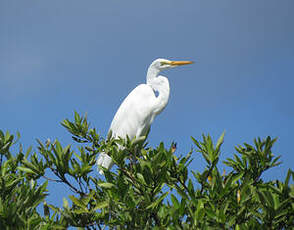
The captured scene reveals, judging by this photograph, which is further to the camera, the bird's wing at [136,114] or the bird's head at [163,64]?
the bird's head at [163,64]

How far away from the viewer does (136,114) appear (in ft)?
17.1

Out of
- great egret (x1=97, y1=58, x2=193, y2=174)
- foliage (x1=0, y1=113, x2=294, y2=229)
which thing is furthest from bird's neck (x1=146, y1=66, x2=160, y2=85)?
foliage (x1=0, y1=113, x2=294, y2=229)

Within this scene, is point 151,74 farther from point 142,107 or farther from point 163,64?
point 142,107

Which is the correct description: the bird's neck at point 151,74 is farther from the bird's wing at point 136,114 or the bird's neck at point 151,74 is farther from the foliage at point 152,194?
the foliage at point 152,194

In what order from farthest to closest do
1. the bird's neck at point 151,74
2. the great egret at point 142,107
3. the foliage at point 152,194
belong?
the bird's neck at point 151,74 → the great egret at point 142,107 → the foliage at point 152,194

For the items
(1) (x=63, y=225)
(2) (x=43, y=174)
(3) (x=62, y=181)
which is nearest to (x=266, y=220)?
(1) (x=63, y=225)

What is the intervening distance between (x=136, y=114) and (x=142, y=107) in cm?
15

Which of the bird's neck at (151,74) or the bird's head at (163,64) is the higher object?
the bird's head at (163,64)

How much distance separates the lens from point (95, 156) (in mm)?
3207

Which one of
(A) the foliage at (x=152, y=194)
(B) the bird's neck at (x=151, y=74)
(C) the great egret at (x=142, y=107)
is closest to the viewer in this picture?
(A) the foliage at (x=152, y=194)

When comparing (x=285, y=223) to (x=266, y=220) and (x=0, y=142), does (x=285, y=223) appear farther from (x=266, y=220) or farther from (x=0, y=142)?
(x=0, y=142)

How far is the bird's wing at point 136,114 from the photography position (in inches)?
202

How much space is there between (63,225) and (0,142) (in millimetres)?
1298

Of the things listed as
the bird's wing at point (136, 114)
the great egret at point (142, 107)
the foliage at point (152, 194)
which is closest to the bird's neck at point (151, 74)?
the great egret at point (142, 107)
